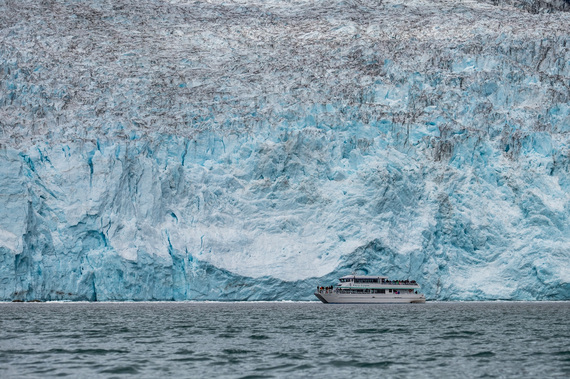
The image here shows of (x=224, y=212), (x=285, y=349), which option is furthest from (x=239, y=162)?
(x=285, y=349)

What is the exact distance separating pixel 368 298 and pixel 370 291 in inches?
33.3

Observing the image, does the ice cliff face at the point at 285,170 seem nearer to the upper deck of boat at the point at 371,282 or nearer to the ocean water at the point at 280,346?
the upper deck of boat at the point at 371,282

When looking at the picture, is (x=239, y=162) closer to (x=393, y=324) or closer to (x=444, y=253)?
(x=444, y=253)

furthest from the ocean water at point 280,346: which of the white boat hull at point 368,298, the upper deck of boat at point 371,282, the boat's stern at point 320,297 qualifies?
the white boat hull at point 368,298

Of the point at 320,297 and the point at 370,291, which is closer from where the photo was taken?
the point at 320,297

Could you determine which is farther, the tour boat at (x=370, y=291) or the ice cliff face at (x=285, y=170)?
the tour boat at (x=370, y=291)

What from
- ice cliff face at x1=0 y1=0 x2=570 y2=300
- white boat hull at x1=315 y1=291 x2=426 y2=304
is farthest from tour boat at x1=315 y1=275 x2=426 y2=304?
ice cliff face at x1=0 y1=0 x2=570 y2=300

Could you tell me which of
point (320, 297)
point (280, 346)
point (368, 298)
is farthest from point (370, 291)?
point (280, 346)

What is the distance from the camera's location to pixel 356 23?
165ft

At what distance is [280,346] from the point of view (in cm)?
1817

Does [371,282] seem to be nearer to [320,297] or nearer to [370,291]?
[370,291]

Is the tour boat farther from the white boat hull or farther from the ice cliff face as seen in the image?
the ice cliff face

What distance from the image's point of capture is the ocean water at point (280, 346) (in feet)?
46.9

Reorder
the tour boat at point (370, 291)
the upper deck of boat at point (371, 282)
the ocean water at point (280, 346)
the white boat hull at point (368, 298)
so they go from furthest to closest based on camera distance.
Answer: 1. the white boat hull at point (368, 298)
2. the tour boat at point (370, 291)
3. the upper deck of boat at point (371, 282)
4. the ocean water at point (280, 346)
